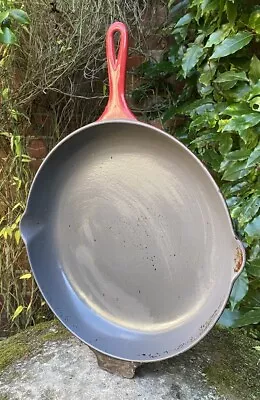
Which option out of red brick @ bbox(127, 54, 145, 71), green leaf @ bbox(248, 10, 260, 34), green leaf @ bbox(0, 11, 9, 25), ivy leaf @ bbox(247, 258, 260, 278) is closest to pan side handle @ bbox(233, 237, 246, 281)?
ivy leaf @ bbox(247, 258, 260, 278)

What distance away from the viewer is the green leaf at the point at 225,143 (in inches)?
41.8

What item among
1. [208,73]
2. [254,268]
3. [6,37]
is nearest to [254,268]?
[254,268]

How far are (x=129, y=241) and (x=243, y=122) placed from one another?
0.32m

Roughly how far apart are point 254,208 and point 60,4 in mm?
680

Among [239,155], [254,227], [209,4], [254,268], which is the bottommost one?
[254,268]

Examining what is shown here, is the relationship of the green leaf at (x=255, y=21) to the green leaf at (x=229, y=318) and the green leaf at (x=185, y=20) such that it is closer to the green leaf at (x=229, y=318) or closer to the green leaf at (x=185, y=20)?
the green leaf at (x=185, y=20)

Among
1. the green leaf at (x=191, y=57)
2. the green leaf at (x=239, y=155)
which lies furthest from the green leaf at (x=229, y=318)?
the green leaf at (x=191, y=57)

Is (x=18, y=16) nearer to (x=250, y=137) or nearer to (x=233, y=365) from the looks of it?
(x=250, y=137)

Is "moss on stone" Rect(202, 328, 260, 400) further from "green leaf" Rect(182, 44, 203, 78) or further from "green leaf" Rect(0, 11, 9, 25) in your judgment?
"green leaf" Rect(0, 11, 9, 25)

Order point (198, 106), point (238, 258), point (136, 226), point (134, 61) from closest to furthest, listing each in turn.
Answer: point (238, 258) < point (136, 226) < point (198, 106) < point (134, 61)

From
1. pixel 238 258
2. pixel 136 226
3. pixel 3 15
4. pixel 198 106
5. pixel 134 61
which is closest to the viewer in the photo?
pixel 238 258

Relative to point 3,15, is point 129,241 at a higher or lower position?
lower

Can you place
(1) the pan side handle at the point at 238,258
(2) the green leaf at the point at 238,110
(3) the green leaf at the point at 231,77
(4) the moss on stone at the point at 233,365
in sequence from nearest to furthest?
1. (1) the pan side handle at the point at 238,258
2. (4) the moss on stone at the point at 233,365
3. (2) the green leaf at the point at 238,110
4. (3) the green leaf at the point at 231,77

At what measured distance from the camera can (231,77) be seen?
101 cm
